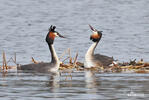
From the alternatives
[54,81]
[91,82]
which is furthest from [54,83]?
[91,82]

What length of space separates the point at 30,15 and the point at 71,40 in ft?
36.2

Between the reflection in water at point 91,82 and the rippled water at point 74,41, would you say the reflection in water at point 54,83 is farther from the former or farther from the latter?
the reflection in water at point 91,82

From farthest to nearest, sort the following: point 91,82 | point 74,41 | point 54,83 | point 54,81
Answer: point 74,41, point 54,81, point 91,82, point 54,83

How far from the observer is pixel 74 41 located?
26.9m

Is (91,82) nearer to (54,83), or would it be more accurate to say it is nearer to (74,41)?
(54,83)

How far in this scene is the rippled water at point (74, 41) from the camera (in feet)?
46.1

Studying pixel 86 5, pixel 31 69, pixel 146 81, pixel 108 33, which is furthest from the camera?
pixel 86 5

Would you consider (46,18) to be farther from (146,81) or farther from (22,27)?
(146,81)

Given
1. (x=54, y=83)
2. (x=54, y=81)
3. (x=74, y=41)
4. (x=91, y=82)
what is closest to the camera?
(x=54, y=83)

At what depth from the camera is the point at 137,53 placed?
23.3m

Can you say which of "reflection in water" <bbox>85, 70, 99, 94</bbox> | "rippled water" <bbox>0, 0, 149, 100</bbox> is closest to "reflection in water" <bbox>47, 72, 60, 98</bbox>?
"rippled water" <bbox>0, 0, 149, 100</bbox>

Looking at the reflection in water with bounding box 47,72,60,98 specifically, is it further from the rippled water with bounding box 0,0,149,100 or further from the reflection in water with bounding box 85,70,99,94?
the reflection in water with bounding box 85,70,99,94

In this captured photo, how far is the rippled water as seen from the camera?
46.1 feet

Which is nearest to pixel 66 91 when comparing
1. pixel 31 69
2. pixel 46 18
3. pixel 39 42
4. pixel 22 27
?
pixel 31 69
